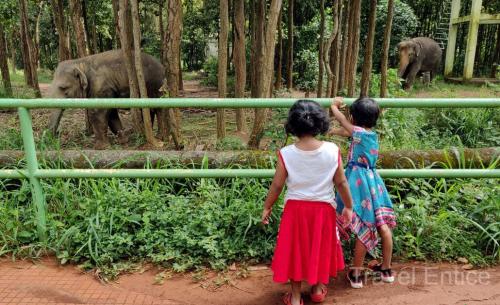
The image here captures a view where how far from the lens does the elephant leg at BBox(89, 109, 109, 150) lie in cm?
703

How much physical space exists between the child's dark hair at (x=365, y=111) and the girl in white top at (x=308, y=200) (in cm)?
34

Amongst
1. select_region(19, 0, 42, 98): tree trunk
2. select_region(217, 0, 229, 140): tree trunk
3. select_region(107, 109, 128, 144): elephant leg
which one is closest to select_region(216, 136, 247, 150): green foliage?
select_region(217, 0, 229, 140): tree trunk

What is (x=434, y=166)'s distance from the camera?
3.79 m

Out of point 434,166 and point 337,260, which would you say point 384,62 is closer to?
point 434,166

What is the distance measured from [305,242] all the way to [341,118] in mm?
754

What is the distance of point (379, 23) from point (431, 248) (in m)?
13.5

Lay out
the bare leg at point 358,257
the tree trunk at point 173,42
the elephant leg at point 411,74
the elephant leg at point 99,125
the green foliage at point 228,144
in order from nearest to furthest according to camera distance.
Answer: the bare leg at point 358,257 < the tree trunk at point 173,42 < the green foliage at point 228,144 < the elephant leg at point 99,125 < the elephant leg at point 411,74

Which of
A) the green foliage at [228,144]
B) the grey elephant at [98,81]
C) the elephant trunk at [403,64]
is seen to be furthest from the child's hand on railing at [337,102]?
the elephant trunk at [403,64]

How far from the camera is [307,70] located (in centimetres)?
1427

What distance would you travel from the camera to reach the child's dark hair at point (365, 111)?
2.62m

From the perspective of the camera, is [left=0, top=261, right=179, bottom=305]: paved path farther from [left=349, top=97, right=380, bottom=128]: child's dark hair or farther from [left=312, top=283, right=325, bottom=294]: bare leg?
[left=349, top=97, right=380, bottom=128]: child's dark hair

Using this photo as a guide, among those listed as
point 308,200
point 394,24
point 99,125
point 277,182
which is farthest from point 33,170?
point 394,24

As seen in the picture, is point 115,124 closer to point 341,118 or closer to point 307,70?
point 341,118

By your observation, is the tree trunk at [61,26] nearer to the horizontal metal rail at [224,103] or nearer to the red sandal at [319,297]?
the horizontal metal rail at [224,103]
